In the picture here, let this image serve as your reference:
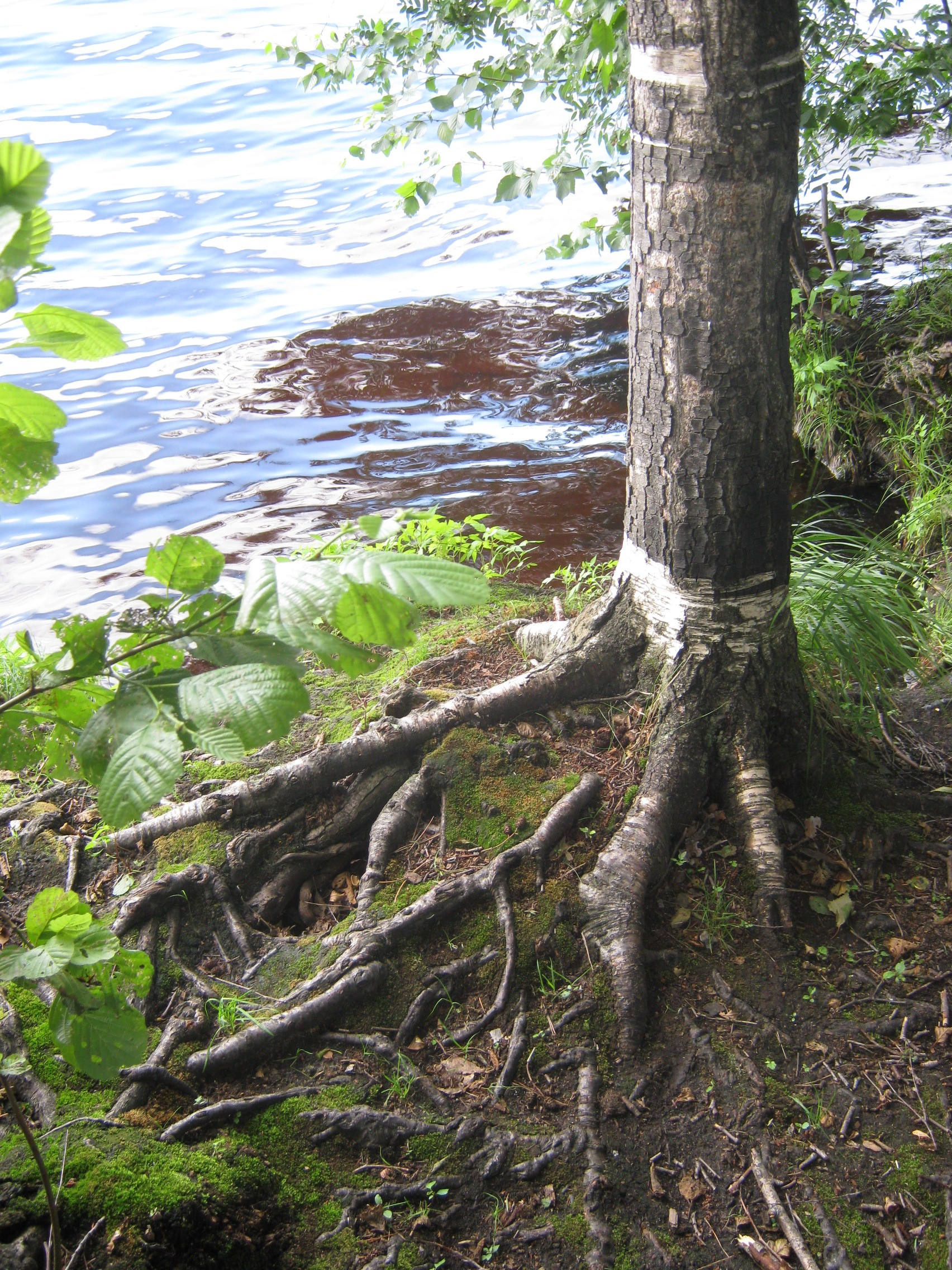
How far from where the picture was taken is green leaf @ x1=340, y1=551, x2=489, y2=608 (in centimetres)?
127

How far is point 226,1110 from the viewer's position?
2652 millimetres

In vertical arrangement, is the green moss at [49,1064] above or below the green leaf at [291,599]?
below

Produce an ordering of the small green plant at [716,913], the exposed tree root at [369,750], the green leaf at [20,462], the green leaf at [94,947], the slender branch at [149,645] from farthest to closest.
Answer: the exposed tree root at [369,750]
the small green plant at [716,913]
the green leaf at [94,947]
the green leaf at [20,462]
the slender branch at [149,645]

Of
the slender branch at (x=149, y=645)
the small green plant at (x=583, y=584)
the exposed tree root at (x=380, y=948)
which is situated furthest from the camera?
the small green plant at (x=583, y=584)

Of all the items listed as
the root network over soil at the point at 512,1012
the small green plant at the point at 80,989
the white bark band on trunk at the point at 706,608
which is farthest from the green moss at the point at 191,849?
the white bark band on trunk at the point at 706,608

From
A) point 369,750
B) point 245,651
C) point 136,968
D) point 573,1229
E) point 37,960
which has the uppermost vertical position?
point 245,651

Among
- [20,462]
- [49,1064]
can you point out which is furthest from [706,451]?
[49,1064]

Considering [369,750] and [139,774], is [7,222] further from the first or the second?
[369,750]

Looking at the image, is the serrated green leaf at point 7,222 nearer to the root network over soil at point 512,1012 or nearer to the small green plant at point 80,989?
the small green plant at point 80,989

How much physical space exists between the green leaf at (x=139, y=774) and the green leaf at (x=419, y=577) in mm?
344

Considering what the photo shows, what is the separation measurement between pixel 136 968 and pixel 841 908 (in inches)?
91.6

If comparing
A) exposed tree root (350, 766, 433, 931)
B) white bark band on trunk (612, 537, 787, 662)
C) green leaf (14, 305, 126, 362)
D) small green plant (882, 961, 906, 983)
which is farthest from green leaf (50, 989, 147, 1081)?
small green plant (882, 961, 906, 983)

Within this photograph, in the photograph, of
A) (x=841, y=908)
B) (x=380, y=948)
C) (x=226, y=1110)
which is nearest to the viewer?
(x=226, y=1110)

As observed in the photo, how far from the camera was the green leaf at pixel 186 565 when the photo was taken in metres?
1.43
